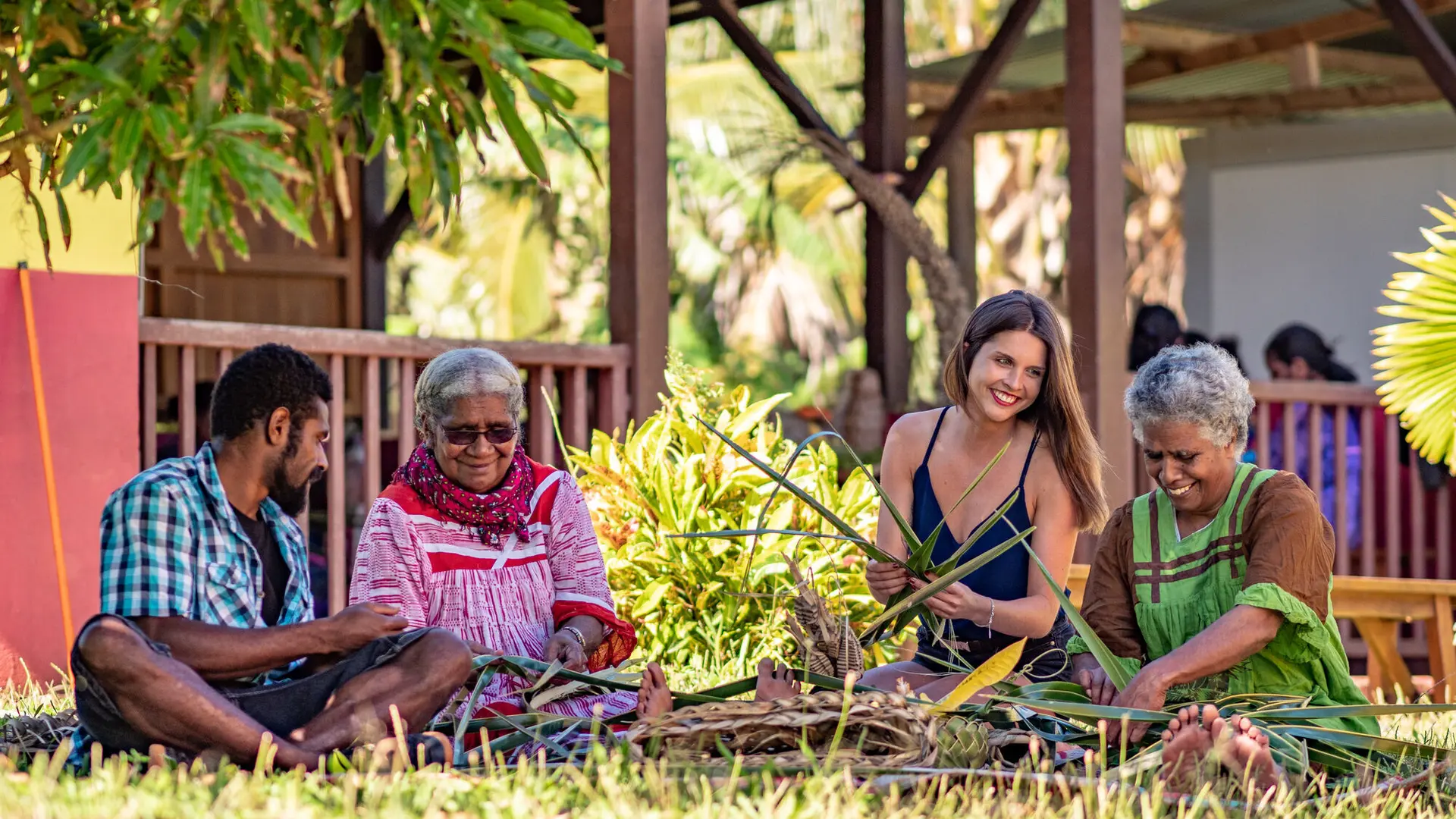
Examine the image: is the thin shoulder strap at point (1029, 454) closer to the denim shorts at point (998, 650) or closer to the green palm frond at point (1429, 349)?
the denim shorts at point (998, 650)

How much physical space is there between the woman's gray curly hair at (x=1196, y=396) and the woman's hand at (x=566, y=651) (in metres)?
1.48

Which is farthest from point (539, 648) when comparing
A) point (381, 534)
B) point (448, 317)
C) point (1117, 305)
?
point (448, 317)

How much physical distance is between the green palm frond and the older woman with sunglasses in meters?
2.94

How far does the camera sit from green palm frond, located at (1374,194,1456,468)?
5.68 meters

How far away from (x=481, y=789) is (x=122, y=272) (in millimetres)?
3305

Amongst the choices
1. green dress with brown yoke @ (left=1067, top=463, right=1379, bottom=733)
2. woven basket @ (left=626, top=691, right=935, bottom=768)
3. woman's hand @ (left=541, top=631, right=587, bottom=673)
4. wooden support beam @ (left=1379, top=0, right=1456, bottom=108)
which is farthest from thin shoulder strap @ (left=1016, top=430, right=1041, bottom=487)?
wooden support beam @ (left=1379, top=0, right=1456, bottom=108)

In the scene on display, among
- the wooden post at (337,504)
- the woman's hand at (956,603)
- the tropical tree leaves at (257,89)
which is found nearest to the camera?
the tropical tree leaves at (257,89)

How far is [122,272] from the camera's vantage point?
5699 millimetres

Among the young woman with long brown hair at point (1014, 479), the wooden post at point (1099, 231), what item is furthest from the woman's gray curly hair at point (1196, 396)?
the wooden post at point (1099, 231)

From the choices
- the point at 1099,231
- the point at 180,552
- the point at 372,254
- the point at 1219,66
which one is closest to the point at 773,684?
the point at 180,552

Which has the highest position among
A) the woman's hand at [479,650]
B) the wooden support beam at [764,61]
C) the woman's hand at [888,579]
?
the wooden support beam at [764,61]

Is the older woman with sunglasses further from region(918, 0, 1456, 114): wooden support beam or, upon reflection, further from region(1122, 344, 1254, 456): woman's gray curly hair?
region(918, 0, 1456, 114): wooden support beam

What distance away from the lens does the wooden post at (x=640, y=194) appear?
647 centimetres

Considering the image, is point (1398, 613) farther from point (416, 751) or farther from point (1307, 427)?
point (416, 751)
